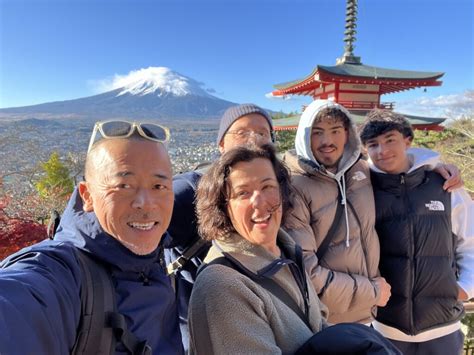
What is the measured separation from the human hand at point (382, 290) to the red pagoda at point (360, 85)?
32.8ft

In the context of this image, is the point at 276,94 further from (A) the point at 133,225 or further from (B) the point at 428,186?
(A) the point at 133,225

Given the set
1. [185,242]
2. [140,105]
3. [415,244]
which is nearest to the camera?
[185,242]

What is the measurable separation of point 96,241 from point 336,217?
1304 mm

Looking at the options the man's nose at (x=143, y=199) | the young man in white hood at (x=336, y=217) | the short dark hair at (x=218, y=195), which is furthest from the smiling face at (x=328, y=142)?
the man's nose at (x=143, y=199)

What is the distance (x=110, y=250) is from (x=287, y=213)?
3.08 ft

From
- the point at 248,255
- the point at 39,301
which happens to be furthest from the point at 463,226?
the point at 39,301

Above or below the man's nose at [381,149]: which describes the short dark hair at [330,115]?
above

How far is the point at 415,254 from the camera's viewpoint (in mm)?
1918

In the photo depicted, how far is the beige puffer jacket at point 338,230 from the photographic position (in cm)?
172

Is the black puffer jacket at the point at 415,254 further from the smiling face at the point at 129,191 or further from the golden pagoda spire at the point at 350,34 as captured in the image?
the golden pagoda spire at the point at 350,34

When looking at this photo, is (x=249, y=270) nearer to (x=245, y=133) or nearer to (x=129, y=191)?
(x=129, y=191)

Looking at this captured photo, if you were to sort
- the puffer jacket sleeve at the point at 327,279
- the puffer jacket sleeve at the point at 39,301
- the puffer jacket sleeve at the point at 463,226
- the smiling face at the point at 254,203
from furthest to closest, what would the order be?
the puffer jacket sleeve at the point at 463,226 → the puffer jacket sleeve at the point at 327,279 → the smiling face at the point at 254,203 → the puffer jacket sleeve at the point at 39,301

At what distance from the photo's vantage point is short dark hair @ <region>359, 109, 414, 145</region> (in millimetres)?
2043

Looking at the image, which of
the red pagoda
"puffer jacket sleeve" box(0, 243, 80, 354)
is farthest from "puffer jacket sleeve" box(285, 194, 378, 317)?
the red pagoda
